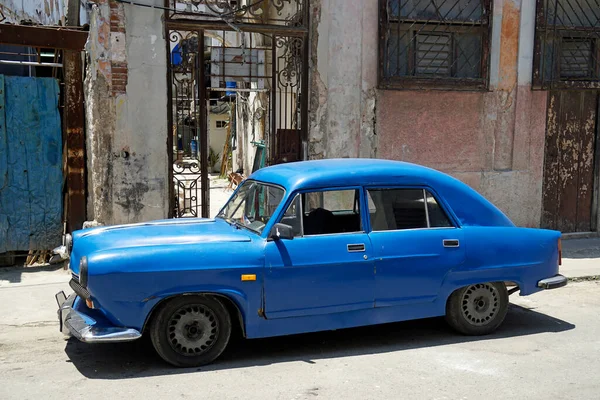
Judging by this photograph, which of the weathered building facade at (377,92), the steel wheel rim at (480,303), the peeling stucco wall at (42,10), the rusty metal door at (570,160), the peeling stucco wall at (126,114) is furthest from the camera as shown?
the peeling stucco wall at (42,10)

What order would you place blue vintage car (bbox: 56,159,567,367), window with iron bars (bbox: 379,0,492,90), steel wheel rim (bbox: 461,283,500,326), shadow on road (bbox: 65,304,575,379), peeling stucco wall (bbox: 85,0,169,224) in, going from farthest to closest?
window with iron bars (bbox: 379,0,492,90) < peeling stucco wall (bbox: 85,0,169,224) < steel wheel rim (bbox: 461,283,500,326) < shadow on road (bbox: 65,304,575,379) < blue vintage car (bbox: 56,159,567,367)

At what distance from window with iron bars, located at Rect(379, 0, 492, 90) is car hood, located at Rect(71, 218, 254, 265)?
4998 mm

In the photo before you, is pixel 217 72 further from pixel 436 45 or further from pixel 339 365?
pixel 339 365

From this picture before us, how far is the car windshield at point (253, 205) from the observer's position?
5086 millimetres

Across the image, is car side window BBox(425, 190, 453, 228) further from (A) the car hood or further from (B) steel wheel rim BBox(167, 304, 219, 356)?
(B) steel wheel rim BBox(167, 304, 219, 356)

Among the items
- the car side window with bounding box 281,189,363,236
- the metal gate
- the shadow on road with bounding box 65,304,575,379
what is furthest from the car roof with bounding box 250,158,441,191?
the metal gate

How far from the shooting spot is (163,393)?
4.18m

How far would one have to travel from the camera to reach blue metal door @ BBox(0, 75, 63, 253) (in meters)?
7.71

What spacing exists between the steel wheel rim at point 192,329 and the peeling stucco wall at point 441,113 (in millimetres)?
4949

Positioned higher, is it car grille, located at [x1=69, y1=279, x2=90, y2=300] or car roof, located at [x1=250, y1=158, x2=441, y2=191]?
car roof, located at [x1=250, y1=158, x2=441, y2=191]

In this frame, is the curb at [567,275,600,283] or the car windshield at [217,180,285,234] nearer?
the car windshield at [217,180,285,234]

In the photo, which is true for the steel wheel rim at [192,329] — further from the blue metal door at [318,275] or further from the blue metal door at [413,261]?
the blue metal door at [413,261]

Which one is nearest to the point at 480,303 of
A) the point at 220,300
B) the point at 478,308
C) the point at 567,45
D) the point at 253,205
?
the point at 478,308

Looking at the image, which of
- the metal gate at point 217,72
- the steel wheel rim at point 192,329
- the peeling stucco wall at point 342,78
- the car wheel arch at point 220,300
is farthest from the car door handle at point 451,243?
the metal gate at point 217,72
